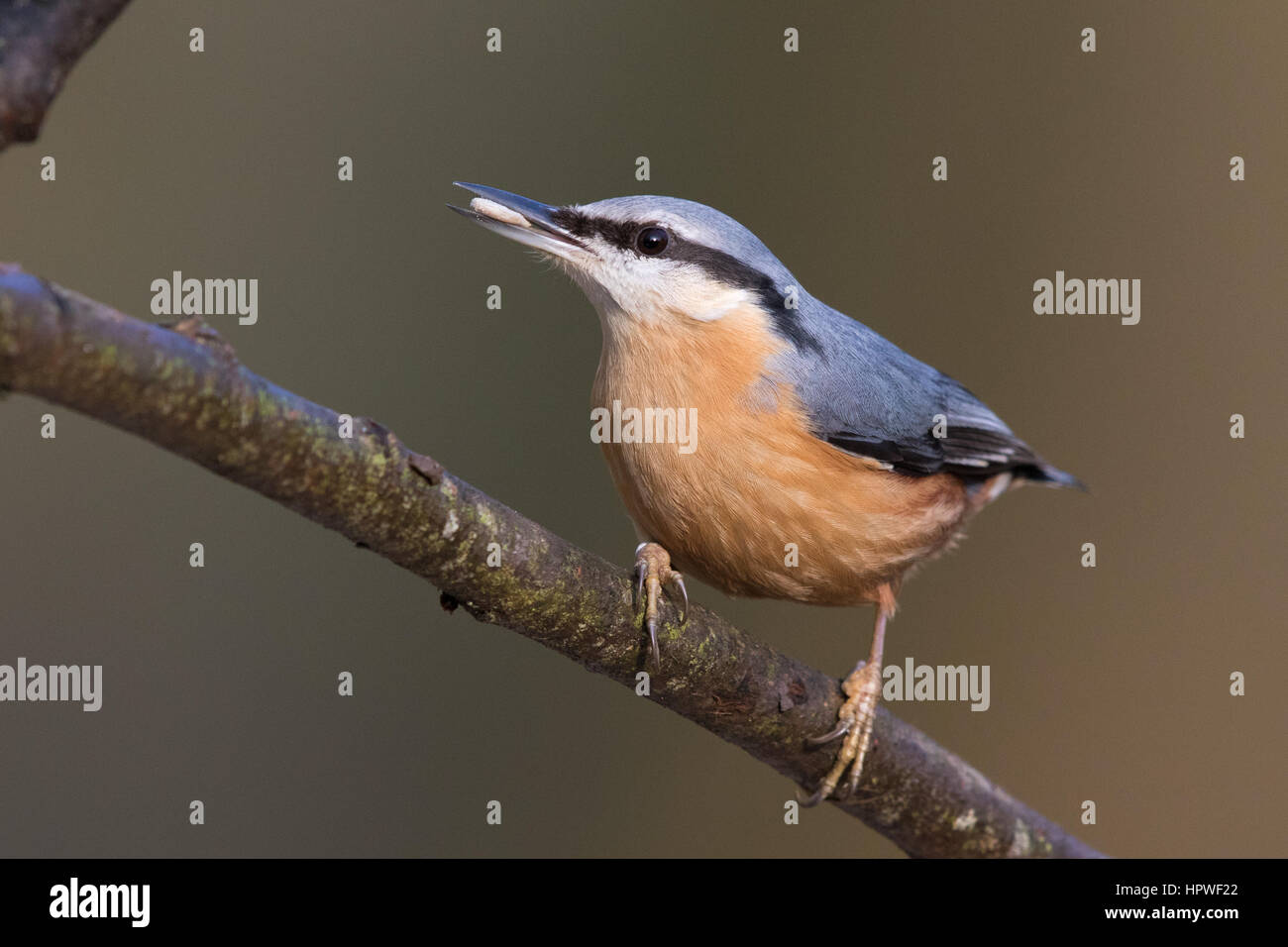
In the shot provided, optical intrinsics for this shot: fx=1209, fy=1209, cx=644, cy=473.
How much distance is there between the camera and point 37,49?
5.18 ft

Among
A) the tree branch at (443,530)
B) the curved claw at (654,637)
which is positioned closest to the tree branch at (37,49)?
the tree branch at (443,530)

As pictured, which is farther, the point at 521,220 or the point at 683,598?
the point at 521,220

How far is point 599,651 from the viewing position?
2.44 m

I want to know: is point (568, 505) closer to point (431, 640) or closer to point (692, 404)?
point (431, 640)

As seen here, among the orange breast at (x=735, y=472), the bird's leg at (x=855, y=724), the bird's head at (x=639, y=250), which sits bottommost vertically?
the bird's leg at (x=855, y=724)

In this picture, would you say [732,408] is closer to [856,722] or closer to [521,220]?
[521,220]

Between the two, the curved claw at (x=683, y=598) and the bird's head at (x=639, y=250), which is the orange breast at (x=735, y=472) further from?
the curved claw at (x=683, y=598)

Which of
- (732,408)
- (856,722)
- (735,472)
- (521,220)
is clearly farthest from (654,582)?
(521,220)

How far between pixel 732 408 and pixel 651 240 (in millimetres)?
477

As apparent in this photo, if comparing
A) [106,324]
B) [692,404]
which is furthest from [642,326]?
[106,324]

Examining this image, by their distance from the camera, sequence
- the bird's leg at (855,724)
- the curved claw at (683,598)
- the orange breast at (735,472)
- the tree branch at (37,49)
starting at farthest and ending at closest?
the bird's leg at (855,724), the orange breast at (735,472), the curved claw at (683,598), the tree branch at (37,49)

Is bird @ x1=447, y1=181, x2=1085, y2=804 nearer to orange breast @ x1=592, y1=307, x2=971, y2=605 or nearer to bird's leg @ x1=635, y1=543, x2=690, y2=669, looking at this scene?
orange breast @ x1=592, y1=307, x2=971, y2=605

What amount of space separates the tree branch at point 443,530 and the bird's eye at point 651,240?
3.16 feet

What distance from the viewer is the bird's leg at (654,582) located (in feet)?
8.18
